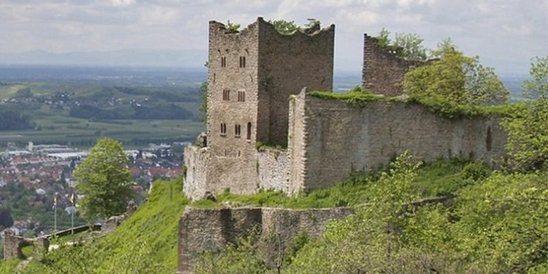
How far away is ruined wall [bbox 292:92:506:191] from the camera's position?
39125 mm

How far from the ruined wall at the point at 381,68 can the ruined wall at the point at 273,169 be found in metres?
6.62

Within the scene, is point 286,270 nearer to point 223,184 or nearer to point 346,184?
point 346,184

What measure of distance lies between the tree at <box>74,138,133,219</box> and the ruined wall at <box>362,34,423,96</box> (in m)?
24.5

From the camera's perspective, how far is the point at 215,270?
32688mm

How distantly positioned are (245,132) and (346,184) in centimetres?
995

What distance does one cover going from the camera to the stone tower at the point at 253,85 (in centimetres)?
4728

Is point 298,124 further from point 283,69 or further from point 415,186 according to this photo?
point 283,69

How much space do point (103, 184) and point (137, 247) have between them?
32229mm

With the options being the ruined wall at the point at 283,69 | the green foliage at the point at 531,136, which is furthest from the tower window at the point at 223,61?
the green foliage at the point at 531,136

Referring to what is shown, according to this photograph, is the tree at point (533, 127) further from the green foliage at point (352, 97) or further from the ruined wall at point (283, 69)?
the ruined wall at point (283, 69)

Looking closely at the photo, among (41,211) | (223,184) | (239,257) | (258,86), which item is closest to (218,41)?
(258,86)

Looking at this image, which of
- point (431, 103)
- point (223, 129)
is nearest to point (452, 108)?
point (431, 103)

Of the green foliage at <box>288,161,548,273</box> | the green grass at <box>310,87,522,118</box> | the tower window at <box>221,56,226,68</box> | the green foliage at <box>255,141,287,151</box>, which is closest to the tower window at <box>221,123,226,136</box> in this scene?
the green foliage at <box>255,141,287,151</box>

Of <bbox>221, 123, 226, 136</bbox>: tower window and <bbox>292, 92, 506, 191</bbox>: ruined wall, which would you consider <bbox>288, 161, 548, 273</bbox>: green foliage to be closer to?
<bbox>292, 92, 506, 191</bbox>: ruined wall
